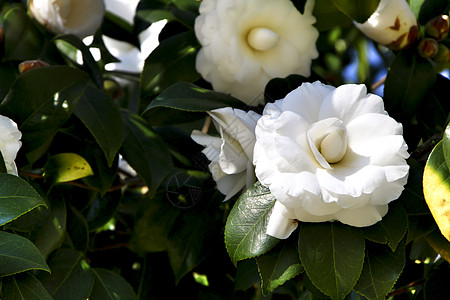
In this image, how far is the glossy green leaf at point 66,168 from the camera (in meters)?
0.86

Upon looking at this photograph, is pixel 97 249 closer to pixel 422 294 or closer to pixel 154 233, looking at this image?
pixel 154 233

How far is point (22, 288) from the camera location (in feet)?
2.39

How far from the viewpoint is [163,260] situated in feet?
3.27

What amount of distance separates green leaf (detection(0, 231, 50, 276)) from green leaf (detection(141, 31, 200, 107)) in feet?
1.07

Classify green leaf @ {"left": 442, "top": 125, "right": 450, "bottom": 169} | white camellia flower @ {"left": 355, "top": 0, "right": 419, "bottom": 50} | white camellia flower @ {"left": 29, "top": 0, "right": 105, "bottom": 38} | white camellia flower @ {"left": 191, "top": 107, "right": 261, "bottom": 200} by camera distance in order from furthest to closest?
white camellia flower @ {"left": 29, "top": 0, "right": 105, "bottom": 38}
white camellia flower @ {"left": 355, "top": 0, "right": 419, "bottom": 50}
white camellia flower @ {"left": 191, "top": 107, "right": 261, "bottom": 200}
green leaf @ {"left": 442, "top": 125, "right": 450, "bottom": 169}

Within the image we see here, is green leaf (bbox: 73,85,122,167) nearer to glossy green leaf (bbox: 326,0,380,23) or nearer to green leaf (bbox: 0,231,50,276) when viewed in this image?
green leaf (bbox: 0,231,50,276)

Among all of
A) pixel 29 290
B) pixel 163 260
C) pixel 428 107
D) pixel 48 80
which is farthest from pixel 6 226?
pixel 428 107

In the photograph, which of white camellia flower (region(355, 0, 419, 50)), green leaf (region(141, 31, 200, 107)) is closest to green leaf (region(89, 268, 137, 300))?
green leaf (region(141, 31, 200, 107))

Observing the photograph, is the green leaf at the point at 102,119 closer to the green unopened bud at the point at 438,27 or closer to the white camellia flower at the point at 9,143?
the white camellia flower at the point at 9,143

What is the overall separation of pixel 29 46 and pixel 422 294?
2.10 ft

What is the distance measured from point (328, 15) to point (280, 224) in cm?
37

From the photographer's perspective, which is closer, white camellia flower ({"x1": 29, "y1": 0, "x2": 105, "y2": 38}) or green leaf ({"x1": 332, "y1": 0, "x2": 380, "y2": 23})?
green leaf ({"x1": 332, "y1": 0, "x2": 380, "y2": 23})

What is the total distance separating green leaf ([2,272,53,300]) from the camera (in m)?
0.72

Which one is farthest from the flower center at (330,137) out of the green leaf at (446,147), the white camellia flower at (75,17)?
the white camellia flower at (75,17)
